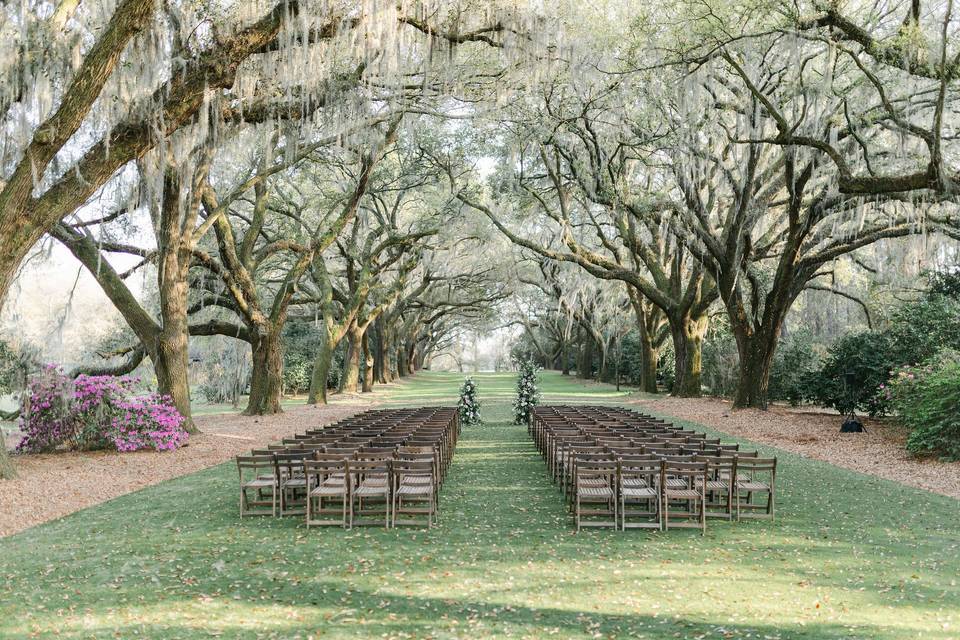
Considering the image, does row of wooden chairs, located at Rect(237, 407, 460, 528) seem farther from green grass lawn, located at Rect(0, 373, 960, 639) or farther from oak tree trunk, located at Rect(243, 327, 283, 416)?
oak tree trunk, located at Rect(243, 327, 283, 416)

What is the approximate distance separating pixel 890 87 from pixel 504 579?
1326 cm

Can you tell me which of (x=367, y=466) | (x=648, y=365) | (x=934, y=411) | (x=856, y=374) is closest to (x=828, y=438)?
(x=934, y=411)

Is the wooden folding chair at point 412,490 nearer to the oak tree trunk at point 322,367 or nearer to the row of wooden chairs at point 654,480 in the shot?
the row of wooden chairs at point 654,480

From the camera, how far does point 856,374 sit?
18859 mm

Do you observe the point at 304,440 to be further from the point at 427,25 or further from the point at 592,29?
the point at 592,29

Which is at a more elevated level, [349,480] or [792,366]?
[792,366]

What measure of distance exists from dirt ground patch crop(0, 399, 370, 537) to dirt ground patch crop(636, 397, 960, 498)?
1054cm

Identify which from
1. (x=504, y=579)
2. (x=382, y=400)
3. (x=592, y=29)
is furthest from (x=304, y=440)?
(x=382, y=400)

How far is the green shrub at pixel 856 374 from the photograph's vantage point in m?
18.2

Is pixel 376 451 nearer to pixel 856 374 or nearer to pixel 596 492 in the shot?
pixel 596 492

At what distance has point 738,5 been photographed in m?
12.5

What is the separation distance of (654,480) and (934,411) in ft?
22.0

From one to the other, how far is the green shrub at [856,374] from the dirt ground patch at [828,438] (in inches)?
19.8

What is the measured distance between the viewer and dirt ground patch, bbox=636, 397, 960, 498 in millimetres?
10984
